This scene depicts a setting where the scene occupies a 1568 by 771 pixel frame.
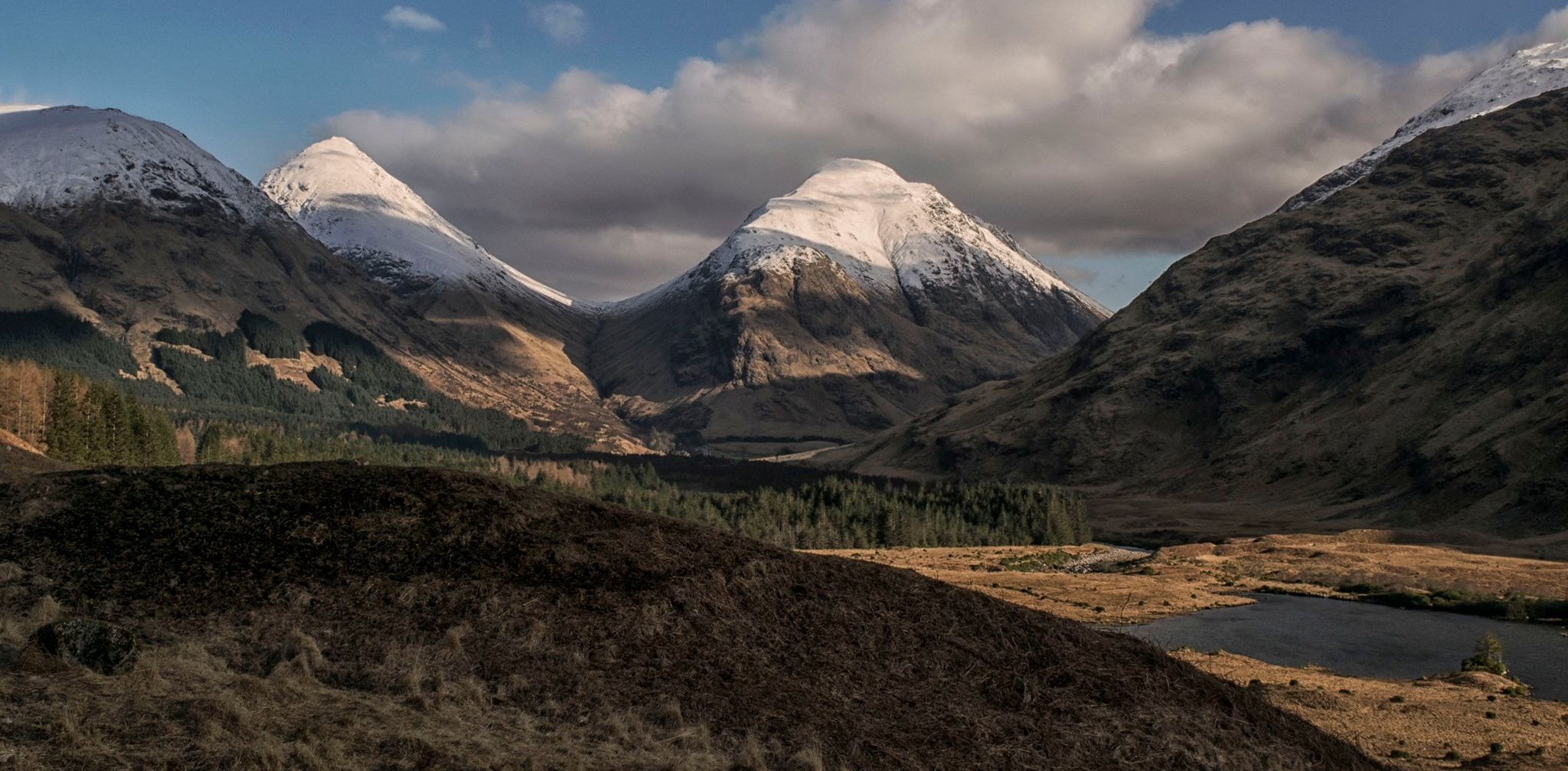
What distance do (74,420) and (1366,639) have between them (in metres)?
130

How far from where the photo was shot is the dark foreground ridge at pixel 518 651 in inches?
782

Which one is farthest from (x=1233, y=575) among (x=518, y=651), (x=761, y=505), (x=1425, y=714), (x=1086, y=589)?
(x=518, y=651)

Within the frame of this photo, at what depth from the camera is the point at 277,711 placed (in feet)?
65.7

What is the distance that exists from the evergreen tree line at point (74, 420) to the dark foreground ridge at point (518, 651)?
299 ft

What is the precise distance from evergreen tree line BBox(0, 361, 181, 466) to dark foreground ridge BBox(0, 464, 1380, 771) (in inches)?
3584

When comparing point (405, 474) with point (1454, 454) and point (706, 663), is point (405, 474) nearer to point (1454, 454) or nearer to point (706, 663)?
point (706, 663)

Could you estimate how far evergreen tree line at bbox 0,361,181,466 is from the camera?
360ft

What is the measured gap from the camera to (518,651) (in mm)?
25219

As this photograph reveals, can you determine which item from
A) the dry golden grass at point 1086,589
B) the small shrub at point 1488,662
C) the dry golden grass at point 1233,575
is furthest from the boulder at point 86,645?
the small shrub at point 1488,662

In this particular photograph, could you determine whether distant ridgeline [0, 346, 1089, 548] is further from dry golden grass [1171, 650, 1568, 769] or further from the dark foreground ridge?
the dark foreground ridge

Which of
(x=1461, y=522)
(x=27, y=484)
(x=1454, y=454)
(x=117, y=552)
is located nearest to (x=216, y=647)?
(x=117, y=552)

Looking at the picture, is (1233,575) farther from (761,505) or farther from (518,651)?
(518,651)

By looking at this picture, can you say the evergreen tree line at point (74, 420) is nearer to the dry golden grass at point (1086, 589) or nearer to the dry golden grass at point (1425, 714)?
the dry golden grass at point (1086, 589)

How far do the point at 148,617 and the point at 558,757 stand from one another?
12.7 m
